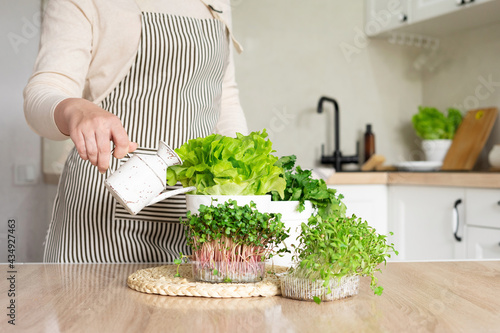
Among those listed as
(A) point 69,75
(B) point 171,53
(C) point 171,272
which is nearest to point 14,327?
(C) point 171,272

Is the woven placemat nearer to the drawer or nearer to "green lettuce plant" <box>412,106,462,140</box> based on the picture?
the drawer

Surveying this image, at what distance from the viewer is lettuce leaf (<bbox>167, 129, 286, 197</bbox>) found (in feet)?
2.29

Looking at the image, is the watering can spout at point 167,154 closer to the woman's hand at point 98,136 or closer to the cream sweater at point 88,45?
the woman's hand at point 98,136

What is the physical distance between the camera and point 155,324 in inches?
Answer: 21.8

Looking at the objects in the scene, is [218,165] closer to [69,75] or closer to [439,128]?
[69,75]

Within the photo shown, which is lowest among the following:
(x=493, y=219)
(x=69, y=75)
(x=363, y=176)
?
(x=493, y=219)

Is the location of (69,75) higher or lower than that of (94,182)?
higher

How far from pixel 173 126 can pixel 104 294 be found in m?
0.51

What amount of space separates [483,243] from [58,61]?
176 cm

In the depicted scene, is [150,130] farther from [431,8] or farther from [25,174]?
[431,8]

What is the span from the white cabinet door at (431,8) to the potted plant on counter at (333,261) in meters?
2.15

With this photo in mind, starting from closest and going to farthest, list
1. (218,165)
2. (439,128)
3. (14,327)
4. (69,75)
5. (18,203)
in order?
(14,327) → (218,165) → (69,75) → (18,203) → (439,128)

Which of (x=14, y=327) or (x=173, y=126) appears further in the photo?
(x=173, y=126)

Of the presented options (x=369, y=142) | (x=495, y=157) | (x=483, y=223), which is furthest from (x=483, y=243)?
(x=369, y=142)
